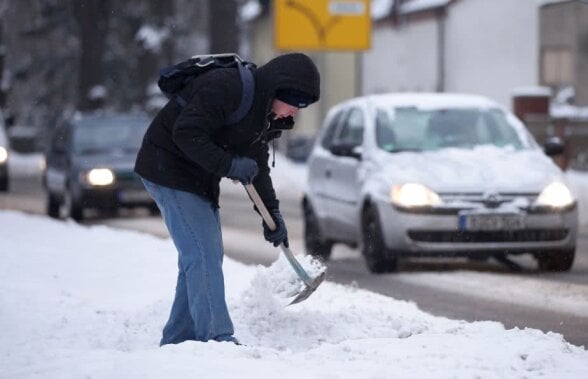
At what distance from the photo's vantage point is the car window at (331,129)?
14422 millimetres

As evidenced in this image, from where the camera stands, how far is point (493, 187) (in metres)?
11.8

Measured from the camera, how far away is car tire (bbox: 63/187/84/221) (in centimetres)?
2045

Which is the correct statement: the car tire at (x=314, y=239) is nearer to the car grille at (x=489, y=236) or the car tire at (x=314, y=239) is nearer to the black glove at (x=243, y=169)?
the car grille at (x=489, y=236)

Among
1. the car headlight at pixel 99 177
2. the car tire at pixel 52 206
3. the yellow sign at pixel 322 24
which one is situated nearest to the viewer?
the car headlight at pixel 99 177

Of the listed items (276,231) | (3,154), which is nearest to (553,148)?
(276,231)

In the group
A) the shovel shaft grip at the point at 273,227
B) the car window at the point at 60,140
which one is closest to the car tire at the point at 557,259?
the shovel shaft grip at the point at 273,227

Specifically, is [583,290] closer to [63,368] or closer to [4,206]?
[63,368]

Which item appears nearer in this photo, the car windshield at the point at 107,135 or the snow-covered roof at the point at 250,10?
the car windshield at the point at 107,135

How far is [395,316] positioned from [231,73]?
230 cm

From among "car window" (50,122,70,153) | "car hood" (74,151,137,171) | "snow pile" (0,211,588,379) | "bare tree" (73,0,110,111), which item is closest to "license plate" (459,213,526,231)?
"snow pile" (0,211,588,379)

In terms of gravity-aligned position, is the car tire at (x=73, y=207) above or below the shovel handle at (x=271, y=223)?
below

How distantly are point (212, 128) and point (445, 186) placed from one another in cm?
535

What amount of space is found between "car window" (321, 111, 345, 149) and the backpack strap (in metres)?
7.56

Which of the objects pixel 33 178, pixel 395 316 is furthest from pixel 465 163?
pixel 33 178
